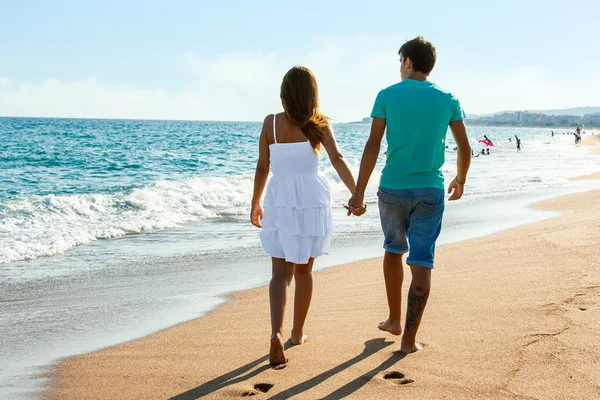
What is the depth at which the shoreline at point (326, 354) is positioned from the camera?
11.0 ft

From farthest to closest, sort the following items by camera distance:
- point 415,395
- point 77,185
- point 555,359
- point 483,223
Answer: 1. point 77,185
2. point 483,223
3. point 555,359
4. point 415,395

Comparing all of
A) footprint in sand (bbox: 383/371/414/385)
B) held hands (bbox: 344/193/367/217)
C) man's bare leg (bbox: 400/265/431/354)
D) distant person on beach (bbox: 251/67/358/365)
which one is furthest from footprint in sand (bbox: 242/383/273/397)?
held hands (bbox: 344/193/367/217)

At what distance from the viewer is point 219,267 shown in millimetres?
7121

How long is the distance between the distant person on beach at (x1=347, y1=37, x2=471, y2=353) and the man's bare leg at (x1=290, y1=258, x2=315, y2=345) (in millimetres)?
635

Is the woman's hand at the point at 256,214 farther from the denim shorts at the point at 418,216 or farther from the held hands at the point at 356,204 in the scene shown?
the denim shorts at the point at 418,216

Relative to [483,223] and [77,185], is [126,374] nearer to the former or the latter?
[483,223]

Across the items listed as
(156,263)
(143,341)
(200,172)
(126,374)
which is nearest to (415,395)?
(126,374)

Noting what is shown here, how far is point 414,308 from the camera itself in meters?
3.79

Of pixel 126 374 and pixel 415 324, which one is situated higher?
pixel 415 324

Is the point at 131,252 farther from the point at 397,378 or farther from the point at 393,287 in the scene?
the point at 397,378

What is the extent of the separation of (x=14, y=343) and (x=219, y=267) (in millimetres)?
2846

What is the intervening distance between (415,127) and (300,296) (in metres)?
1.36

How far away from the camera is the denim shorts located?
3748mm

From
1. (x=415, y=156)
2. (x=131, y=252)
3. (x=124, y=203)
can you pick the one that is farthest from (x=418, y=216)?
(x=124, y=203)
